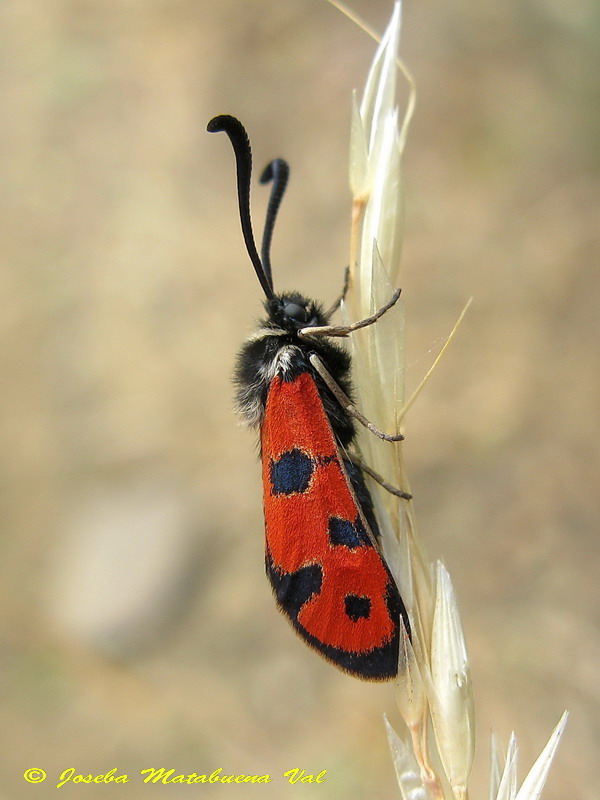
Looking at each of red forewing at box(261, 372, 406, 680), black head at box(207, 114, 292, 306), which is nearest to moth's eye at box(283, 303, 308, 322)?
black head at box(207, 114, 292, 306)

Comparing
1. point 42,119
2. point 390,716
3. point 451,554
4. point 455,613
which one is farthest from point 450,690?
point 42,119

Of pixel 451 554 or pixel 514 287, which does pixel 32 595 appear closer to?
pixel 451 554

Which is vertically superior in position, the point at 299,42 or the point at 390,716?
the point at 299,42

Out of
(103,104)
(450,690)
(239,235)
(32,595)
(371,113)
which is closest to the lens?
(450,690)

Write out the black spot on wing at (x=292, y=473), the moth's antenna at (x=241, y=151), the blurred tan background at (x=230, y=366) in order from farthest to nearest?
the blurred tan background at (x=230, y=366)
the black spot on wing at (x=292, y=473)
the moth's antenna at (x=241, y=151)

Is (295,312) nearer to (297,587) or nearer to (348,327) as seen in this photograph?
(348,327)

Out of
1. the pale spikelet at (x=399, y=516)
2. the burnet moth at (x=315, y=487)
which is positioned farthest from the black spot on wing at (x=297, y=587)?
the pale spikelet at (x=399, y=516)

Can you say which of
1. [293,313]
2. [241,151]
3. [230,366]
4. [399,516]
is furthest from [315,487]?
[230,366]
